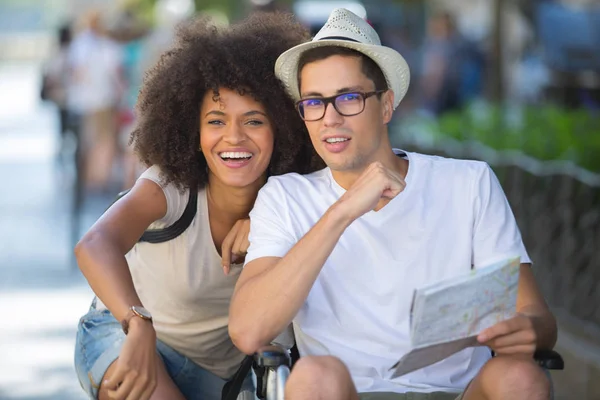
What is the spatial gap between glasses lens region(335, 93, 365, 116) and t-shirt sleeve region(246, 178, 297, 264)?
1.12 ft

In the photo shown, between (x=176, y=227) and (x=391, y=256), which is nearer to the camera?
(x=391, y=256)

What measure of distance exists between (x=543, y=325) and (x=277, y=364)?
2.68 ft

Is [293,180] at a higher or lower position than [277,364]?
higher

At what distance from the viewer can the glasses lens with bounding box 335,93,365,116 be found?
4.05 metres

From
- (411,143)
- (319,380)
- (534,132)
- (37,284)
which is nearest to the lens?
(319,380)

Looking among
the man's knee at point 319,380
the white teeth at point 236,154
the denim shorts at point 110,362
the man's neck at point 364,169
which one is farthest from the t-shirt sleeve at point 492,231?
the denim shorts at point 110,362

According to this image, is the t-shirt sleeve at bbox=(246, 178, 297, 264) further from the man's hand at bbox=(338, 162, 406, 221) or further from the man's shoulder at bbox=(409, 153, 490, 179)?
the man's shoulder at bbox=(409, 153, 490, 179)

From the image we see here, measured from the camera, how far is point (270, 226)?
4.04 m

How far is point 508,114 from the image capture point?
11.0 meters

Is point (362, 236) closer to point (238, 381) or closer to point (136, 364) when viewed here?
point (238, 381)

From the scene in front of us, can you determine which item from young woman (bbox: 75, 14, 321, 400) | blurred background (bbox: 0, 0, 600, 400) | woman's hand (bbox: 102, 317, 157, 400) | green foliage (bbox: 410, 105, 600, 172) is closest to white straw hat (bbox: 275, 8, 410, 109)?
young woman (bbox: 75, 14, 321, 400)

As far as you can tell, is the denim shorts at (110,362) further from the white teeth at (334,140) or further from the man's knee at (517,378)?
the man's knee at (517,378)

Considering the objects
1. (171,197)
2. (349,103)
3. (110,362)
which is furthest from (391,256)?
(110,362)

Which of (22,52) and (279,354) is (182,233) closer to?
(279,354)
